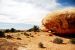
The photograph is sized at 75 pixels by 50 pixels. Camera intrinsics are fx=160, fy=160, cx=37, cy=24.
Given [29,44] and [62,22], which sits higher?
[62,22]

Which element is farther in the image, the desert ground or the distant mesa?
the distant mesa

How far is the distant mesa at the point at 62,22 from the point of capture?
26.0 meters

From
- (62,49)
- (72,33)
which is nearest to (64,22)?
(72,33)

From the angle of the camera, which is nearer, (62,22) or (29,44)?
(29,44)

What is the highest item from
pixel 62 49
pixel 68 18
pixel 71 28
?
pixel 68 18

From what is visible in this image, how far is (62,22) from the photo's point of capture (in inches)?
1053

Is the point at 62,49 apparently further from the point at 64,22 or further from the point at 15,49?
the point at 64,22

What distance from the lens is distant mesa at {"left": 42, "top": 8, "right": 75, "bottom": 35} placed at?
2595 centimetres

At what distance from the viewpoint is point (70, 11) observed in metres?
26.5

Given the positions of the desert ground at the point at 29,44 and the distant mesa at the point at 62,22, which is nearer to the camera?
the desert ground at the point at 29,44

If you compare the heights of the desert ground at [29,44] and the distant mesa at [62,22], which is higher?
the distant mesa at [62,22]

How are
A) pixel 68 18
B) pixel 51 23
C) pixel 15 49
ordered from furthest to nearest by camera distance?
pixel 51 23 < pixel 68 18 < pixel 15 49

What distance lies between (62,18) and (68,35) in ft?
10.3

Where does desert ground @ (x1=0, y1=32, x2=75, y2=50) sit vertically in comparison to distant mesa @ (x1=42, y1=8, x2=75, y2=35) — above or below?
below
